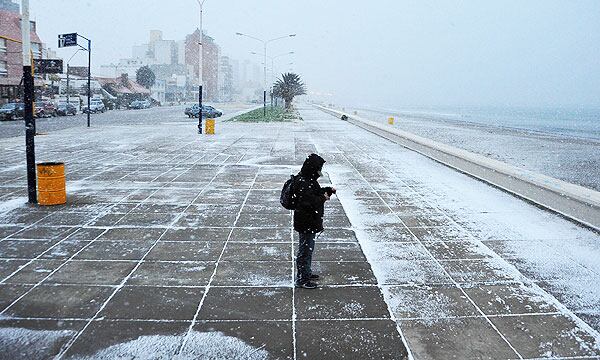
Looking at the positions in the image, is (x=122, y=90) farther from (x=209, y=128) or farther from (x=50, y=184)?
(x=50, y=184)

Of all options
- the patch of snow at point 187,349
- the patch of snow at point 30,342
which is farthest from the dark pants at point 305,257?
the patch of snow at point 30,342

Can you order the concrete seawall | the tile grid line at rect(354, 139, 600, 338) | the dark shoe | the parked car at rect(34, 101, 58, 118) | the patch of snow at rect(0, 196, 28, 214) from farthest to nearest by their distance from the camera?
the parked car at rect(34, 101, 58, 118)
the patch of snow at rect(0, 196, 28, 214)
the concrete seawall
the dark shoe
the tile grid line at rect(354, 139, 600, 338)

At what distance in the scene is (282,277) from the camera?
19.7ft

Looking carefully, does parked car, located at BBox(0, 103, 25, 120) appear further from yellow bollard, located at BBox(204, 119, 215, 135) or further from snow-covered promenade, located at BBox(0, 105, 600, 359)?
snow-covered promenade, located at BBox(0, 105, 600, 359)

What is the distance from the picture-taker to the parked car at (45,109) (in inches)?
1694

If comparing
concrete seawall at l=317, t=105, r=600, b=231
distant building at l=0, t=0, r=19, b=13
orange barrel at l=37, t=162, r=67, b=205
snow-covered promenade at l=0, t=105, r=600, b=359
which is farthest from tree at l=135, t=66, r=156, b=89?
orange barrel at l=37, t=162, r=67, b=205

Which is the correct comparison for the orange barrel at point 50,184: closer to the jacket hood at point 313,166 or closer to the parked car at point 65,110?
the jacket hood at point 313,166

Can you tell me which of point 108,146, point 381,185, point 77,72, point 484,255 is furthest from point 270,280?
point 77,72

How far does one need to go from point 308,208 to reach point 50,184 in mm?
5972

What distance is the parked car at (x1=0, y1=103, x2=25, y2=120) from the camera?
36531 millimetres

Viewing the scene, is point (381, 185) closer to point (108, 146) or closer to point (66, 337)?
point (66, 337)

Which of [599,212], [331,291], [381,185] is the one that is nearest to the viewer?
[331,291]

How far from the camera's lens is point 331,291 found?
5.59m

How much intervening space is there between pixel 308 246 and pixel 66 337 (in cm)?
257
